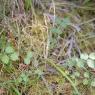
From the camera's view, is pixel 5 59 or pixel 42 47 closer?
pixel 5 59

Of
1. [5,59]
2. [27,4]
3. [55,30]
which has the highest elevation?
[27,4]

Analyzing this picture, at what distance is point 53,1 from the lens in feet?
6.78

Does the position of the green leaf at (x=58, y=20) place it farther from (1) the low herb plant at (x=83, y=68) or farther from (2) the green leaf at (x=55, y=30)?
(1) the low herb plant at (x=83, y=68)

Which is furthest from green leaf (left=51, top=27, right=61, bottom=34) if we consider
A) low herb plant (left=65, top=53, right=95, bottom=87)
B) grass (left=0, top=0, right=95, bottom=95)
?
low herb plant (left=65, top=53, right=95, bottom=87)

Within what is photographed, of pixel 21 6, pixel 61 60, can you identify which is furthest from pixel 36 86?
pixel 21 6

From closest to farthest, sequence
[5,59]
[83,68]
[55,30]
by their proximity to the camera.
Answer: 1. [5,59]
2. [83,68]
3. [55,30]

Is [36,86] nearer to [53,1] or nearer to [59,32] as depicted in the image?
[59,32]

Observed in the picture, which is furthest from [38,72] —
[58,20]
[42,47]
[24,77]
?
[58,20]

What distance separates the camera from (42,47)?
6.23 ft

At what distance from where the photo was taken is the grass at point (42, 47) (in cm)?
176

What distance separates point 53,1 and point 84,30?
30 centimetres

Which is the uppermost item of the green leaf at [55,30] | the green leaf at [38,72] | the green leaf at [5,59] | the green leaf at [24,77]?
the green leaf at [55,30]

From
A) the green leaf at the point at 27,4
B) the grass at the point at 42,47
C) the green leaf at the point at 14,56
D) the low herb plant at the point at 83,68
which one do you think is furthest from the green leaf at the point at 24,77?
the green leaf at the point at 27,4

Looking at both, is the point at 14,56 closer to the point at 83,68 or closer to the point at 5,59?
the point at 5,59
